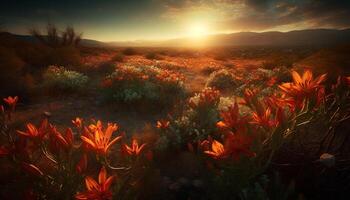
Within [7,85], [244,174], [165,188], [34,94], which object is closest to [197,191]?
[165,188]

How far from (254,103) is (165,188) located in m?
1.47

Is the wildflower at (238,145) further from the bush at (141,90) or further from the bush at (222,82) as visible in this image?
the bush at (222,82)

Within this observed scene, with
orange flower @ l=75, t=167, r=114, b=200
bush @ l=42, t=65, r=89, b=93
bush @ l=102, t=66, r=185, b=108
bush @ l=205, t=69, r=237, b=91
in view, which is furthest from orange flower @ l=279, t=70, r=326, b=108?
bush @ l=205, t=69, r=237, b=91

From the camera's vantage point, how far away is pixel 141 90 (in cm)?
694

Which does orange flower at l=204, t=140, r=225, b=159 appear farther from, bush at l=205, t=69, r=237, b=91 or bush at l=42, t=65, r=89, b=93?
bush at l=205, t=69, r=237, b=91

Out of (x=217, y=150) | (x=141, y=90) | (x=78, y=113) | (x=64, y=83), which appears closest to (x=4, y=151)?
(x=217, y=150)

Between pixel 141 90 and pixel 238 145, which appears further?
pixel 141 90

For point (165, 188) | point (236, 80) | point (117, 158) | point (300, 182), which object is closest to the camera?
point (300, 182)

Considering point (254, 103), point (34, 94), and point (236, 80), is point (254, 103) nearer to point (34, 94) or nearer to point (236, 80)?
point (34, 94)

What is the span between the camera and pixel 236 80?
9953 millimetres

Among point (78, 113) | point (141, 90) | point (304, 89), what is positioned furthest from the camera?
point (141, 90)

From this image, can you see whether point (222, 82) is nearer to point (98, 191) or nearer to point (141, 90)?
point (141, 90)

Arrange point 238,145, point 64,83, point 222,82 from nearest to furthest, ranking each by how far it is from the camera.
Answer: point 238,145, point 64,83, point 222,82

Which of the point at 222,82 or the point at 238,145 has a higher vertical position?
the point at 238,145
